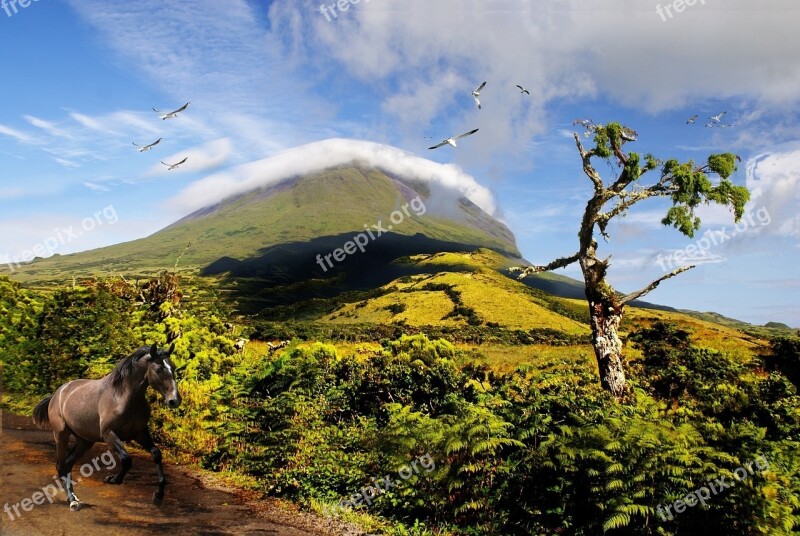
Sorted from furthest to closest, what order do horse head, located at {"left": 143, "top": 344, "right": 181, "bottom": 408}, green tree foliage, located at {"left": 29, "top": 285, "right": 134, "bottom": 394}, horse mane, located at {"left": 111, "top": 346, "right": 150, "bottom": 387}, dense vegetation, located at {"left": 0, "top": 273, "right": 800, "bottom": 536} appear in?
green tree foliage, located at {"left": 29, "top": 285, "right": 134, "bottom": 394} < horse mane, located at {"left": 111, "top": 346, "right": 150, "bottom": 387} < horse head, located at {"left": 143, "top": 344, "right": 181, "bottom": 408} < dense vegetation, located at {"left": 0, "top": 273, "right": 800, "bottom": 536}

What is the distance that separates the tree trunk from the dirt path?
9762mm

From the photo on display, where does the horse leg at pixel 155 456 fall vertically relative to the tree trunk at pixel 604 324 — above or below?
below

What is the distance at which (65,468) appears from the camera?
25.3 feet

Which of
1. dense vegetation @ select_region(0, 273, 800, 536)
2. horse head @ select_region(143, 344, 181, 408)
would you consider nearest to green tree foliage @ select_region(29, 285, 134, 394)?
dense vegetation @ select_region(0, 273, 800, 536)

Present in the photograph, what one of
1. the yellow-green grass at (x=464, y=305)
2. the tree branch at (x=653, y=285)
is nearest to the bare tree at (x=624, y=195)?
the tree branch at (x=653, y=285)

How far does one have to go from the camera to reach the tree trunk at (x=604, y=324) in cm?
1445

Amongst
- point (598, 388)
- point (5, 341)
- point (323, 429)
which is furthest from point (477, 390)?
point (5, 341)

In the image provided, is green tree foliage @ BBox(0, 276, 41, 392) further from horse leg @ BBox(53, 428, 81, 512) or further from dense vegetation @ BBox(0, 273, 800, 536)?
horse leg @ BBox(53, 428, 81, 512)

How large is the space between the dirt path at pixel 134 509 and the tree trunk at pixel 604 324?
9.76 metres

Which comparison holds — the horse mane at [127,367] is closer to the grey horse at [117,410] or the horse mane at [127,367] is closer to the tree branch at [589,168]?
the grey horse at [117,410]

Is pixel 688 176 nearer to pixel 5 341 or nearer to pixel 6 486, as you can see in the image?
pixel 6 486

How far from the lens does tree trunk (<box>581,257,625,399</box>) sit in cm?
1445

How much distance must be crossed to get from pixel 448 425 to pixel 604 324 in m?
8.65

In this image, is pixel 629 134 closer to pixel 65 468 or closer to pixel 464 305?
pixel 65 468
